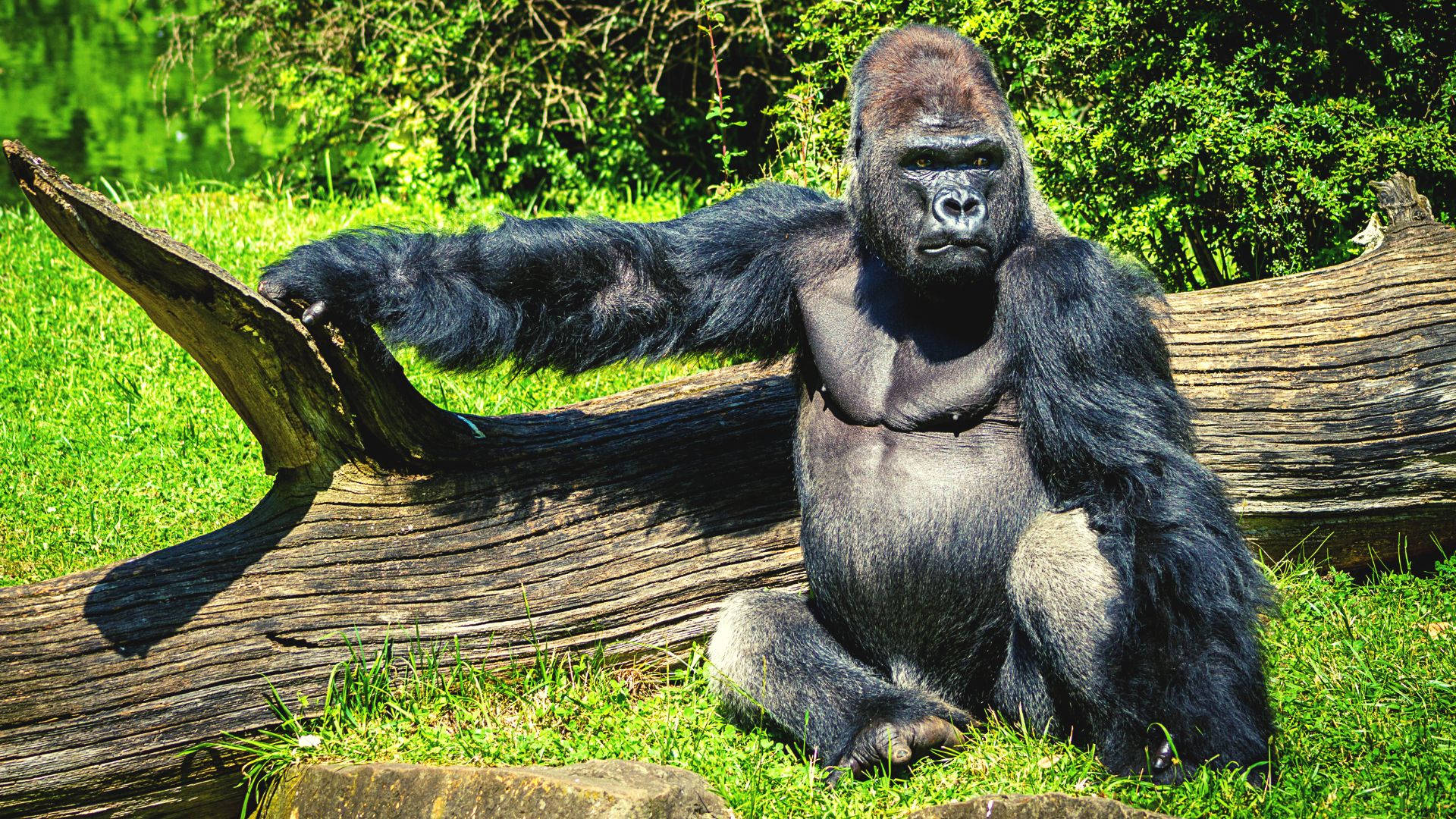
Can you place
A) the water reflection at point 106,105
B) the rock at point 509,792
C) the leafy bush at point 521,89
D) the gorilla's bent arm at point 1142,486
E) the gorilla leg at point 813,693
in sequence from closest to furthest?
the rock at point 509,792 < the gorilla's bent arm at point 1142,486 < the gorilla leg at point 813,693 < the leafy bush at point 521,89 < the water reflection at point 106,105

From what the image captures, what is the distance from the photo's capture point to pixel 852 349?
3834 millimetres

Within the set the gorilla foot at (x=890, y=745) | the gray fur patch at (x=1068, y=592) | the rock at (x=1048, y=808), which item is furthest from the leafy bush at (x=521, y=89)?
the rock at (x=1048, y=808)

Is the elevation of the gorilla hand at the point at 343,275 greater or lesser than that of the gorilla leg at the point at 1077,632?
greater

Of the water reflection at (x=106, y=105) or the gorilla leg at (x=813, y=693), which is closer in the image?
the gorilla leg at (x=813, y=693)

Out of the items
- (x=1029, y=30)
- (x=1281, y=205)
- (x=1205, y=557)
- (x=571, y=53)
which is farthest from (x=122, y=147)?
(x=1205, y=557)

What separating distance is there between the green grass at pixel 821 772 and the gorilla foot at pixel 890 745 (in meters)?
0.05

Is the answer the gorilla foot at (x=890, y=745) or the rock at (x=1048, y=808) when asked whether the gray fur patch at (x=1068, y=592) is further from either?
the rock at (x=1048, y=808)

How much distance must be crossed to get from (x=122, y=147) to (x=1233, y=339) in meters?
11.6

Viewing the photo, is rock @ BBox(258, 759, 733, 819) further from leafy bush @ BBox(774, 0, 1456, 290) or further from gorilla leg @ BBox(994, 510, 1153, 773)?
leafy bush @ BBox(774, 0, 1456, 290)

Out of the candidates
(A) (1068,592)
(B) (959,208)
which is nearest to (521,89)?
(B) (959,208)

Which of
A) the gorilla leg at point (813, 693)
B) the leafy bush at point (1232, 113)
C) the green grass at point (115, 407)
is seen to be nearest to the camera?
the gorilla leg at point (813, 693)

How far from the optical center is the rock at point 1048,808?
9.56 feet

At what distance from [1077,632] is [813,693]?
787 millimetres

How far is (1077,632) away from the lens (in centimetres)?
339
